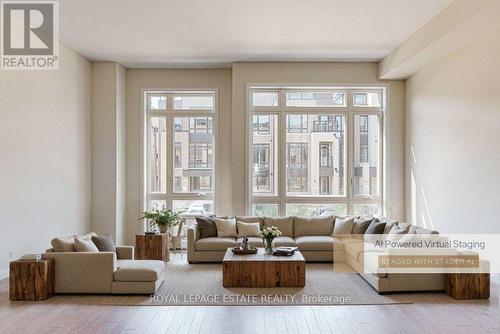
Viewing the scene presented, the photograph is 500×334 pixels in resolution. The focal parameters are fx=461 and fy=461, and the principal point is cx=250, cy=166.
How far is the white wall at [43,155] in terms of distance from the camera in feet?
20.6

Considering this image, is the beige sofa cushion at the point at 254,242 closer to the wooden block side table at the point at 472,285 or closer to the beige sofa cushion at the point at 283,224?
the beige sofa cushion at the point at 283,224

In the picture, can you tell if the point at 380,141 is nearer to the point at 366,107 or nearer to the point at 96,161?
the point at 366,107

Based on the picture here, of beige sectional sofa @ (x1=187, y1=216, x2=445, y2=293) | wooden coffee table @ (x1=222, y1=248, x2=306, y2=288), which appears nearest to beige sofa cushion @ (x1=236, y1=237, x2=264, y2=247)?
beige sectional sofa @ (x1=187, y1=216, x2=445, y2=293)

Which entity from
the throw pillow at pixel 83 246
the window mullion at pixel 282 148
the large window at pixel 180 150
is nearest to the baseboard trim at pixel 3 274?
the throw pillow at pixel 83 246

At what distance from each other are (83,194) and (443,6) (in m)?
6.64

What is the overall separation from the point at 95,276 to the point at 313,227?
4.13m

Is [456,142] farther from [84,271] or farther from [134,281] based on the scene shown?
[84,271]

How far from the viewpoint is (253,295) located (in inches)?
218

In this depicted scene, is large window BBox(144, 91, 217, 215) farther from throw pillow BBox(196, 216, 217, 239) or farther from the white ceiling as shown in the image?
throw pillow BBox(196, 216, 217, 239)

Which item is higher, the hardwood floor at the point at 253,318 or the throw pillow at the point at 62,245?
the throw pillow at the point at 62,245

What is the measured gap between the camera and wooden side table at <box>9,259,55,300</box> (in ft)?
17.0

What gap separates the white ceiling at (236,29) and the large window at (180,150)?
2.83 feet

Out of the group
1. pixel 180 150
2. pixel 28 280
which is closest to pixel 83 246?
pixel 28 280

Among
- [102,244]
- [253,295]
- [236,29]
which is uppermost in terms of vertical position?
[236,29]
